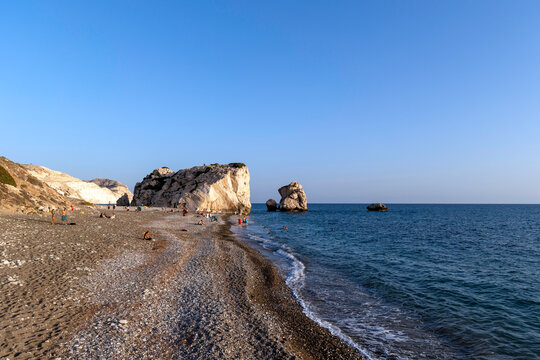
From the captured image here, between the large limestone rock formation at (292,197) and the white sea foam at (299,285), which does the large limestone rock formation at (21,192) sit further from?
the large limestone rock formation at (292,197)

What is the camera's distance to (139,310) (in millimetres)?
10438

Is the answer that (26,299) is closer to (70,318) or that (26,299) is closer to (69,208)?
(70,318)

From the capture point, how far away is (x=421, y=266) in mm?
23094

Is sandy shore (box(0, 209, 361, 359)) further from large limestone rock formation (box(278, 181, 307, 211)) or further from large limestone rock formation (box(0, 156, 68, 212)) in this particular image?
large limestone rock formation (box(278, 181, 307, 211))

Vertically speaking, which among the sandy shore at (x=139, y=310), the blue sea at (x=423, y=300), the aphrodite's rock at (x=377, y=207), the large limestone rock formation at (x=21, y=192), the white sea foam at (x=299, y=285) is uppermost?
the large limestone rock formation at (x=21, y=192)

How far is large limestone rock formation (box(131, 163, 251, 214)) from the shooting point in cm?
8256

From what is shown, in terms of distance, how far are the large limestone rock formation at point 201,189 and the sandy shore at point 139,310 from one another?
63800 mm

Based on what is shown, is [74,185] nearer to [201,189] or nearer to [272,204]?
[201,189]

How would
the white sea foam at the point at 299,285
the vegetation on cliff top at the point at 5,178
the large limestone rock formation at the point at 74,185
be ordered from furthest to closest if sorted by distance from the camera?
1. the large limestone rock formation at the point at 74,185
2. the vegetation on cliff top at the point at 5,178
3. the white sea foam at the point at 299,285

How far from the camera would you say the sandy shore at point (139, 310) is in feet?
26.1

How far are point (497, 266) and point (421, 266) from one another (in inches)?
260

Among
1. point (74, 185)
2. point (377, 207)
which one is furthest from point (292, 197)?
point (74, 185)

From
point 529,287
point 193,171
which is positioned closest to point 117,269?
point 529,287

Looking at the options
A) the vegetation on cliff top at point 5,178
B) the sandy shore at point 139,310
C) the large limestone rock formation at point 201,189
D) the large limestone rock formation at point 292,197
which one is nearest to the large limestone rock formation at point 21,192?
the vegetation on cliff top at point 5,178
